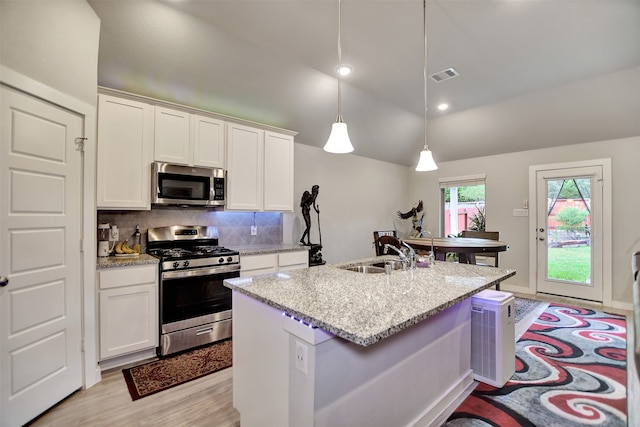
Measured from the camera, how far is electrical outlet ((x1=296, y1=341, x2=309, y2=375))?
48.5 inches

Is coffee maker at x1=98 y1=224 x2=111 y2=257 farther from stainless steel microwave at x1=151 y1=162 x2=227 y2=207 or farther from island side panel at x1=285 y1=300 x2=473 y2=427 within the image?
island side panel at x1=285 y1=300 x2=473 y2=427

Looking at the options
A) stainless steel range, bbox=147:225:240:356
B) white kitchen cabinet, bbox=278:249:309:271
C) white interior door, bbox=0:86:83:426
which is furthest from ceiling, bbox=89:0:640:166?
white kitchen cabinet, bbox=278:249:309:271

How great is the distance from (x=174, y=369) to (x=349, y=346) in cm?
190

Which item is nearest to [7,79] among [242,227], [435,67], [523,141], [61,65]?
[61,65]

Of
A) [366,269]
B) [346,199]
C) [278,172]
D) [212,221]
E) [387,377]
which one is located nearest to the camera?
[387,377]

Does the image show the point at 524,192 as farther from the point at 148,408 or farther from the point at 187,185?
the point at 148,408

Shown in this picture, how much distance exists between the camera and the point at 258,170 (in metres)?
3.60

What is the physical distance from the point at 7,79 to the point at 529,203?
6147mm

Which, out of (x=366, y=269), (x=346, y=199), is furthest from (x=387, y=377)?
(x=346, y=199)

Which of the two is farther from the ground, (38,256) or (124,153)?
(124,153)

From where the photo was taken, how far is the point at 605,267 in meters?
4.18

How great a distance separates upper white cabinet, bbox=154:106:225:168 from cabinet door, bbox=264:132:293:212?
0.58 meters

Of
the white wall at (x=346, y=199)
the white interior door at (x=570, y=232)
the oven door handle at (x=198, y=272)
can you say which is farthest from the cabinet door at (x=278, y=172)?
the white interior door at (x=570, y=232)

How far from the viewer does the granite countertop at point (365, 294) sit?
3.66ft
